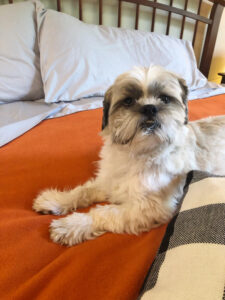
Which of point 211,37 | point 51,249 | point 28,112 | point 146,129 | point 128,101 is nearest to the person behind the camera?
point 51,249

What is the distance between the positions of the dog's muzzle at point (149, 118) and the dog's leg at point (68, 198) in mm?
416

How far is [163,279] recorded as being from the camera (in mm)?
493

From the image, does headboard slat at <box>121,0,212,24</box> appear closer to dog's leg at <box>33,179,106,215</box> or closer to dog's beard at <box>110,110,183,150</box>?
dog's beard at <box>110,110,183,150</box>

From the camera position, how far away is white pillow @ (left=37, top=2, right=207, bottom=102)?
174cm

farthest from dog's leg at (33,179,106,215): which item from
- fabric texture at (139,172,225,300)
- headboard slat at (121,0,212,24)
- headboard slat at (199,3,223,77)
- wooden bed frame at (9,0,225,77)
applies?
headboard slat at (199,3,223,77)

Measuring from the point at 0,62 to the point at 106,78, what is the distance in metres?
0.82

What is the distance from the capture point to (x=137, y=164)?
3.33 ft

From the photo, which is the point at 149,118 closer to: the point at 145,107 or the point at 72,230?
the point at 145,107

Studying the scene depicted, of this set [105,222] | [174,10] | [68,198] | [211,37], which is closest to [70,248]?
[105,222]

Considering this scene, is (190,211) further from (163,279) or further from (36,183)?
(36,183)

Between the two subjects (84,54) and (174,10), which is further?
(174,10)

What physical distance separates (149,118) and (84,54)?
120 centimetres

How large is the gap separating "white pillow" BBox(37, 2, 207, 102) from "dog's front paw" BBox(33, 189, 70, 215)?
3.15 feet

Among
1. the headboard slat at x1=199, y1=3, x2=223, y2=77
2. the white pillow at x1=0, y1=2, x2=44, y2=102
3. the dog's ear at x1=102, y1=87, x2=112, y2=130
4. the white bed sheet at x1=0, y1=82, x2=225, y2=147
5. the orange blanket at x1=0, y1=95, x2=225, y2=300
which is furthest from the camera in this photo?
the headboard slat at x1=199, y1=3, x2=223, y2=77
